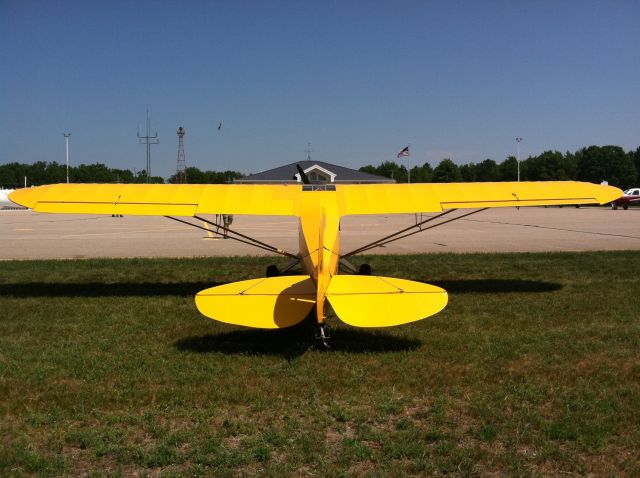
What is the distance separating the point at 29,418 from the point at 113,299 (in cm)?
A: 531

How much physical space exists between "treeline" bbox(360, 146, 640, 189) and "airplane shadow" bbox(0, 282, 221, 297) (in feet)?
265

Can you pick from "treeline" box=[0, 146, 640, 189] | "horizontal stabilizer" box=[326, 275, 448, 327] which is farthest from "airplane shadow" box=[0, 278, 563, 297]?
"treeline" box=[0, 146, 640, 189]

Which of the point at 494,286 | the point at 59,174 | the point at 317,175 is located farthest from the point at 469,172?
the point at 494,286

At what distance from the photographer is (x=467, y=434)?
446cm

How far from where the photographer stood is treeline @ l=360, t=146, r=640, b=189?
90.4 meters

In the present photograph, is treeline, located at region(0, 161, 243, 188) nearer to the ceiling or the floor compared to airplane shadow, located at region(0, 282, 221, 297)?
nearer to the ceiling

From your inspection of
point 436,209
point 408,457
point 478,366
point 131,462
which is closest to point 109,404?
point 131,462

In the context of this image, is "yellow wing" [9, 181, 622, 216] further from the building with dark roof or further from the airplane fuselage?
the building with dark roof

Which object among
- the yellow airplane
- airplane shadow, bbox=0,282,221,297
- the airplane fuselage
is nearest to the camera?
the airplane fuselage

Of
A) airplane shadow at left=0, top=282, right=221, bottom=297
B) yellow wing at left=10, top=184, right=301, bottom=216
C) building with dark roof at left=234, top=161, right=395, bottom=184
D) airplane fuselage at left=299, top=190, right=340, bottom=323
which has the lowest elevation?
airplane shadow at left=0, top=282, right=221, bottom=297

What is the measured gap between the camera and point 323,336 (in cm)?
646

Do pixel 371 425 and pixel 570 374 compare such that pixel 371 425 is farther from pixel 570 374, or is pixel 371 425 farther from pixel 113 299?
pixel 113 299

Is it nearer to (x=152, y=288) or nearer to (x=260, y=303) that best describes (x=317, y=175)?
(x=152, y=288)

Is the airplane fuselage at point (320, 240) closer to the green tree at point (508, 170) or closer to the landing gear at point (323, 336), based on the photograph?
the landing gear at point (323, 336)
